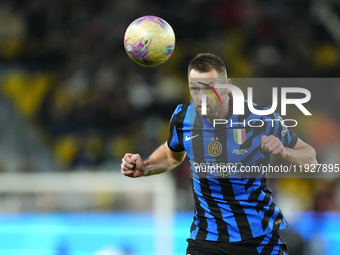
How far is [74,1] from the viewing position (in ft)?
30.7

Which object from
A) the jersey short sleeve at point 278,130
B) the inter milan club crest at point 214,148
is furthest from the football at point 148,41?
the jersey short sleeve at point 278,130

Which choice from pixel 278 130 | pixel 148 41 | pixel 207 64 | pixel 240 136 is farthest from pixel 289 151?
pixel 148 41

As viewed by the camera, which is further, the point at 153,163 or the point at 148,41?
the point at 148,41

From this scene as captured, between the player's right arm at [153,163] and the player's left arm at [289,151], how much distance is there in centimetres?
77

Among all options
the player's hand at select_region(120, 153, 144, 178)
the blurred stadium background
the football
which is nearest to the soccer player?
the player's hand at select_region(120, 153, 144, 178)

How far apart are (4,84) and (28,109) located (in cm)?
90

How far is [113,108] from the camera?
8188 millimetres

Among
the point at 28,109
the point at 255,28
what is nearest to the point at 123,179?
the point at 28,109

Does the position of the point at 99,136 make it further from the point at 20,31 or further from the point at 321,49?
the point at 321,49

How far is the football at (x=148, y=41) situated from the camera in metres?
3.25

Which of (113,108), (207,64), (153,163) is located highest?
(113,108)

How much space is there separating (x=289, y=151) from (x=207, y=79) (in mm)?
682

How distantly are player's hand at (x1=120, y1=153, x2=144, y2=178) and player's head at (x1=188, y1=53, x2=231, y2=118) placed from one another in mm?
525

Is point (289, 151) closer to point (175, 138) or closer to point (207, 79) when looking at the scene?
point (207, 79)
